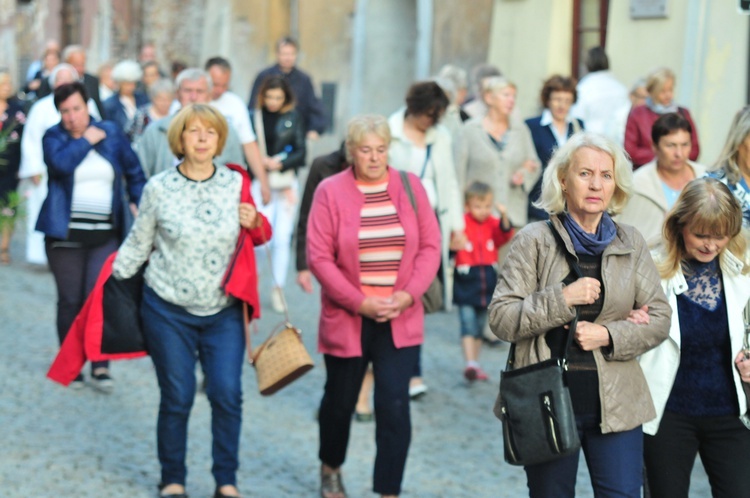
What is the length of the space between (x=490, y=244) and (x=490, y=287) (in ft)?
1.04

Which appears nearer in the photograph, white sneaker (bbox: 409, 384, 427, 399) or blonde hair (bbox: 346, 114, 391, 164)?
blonde hair (bbox: 346, 114, 391, 164)

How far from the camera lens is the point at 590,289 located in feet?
16.2

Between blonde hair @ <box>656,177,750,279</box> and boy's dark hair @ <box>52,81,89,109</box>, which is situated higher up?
boy's dark hair @ <box>52,81,89,109</box>

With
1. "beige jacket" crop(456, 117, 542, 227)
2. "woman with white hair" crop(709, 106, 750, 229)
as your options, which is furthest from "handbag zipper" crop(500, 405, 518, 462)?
"beige jacket" crop(456, 117, 542, 227)

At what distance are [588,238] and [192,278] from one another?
2314 mm

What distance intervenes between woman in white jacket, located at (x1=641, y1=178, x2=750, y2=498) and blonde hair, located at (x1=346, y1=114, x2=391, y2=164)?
1.94m

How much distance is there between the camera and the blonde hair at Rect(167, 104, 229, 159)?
693 cm

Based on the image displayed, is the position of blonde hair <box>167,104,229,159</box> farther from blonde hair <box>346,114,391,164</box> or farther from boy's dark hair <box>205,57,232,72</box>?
boy's dark hair <box>205,57,232,72</box>

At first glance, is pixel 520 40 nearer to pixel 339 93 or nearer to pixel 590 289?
pixel 339 93

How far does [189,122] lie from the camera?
6.93m

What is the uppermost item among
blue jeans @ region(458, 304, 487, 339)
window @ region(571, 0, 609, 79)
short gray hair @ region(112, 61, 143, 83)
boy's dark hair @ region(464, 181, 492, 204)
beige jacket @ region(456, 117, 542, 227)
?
window @ region(571, 0, 609, 79)

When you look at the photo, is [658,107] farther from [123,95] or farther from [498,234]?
[123,95]

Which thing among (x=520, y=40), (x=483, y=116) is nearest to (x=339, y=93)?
(x=520, y=40)

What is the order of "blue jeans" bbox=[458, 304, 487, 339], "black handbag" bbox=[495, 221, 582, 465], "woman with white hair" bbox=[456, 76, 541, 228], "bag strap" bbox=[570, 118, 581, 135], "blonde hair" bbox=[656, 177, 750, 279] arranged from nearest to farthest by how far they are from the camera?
"black handbag" bbox=[495, 221, 582, 465] → "blonde hair" bbox=[656, 177, 750, 279] → "blue jeans" bbox=[458, 304, 487, 339] → "woman with white hair" bbox=[456, 76, 541, 228] → "bag strap" bbox=[570, 118, 581, 135]
